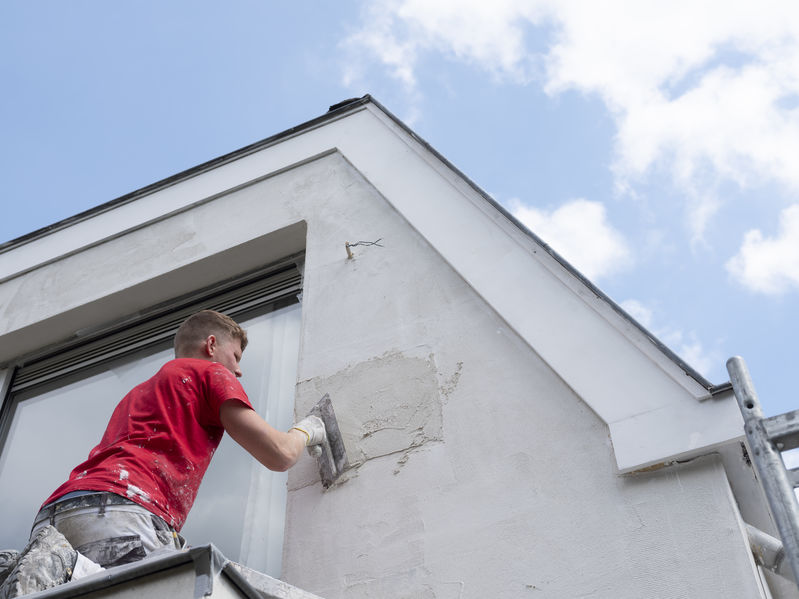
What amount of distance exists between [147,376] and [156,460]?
196 centimetres

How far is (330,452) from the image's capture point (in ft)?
11.0

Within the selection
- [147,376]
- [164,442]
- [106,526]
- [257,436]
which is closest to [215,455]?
[147,376]

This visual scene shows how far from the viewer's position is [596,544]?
2.70 m

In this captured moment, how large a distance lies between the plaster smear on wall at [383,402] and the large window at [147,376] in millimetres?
493

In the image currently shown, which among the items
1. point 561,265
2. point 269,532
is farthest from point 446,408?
point 269,532

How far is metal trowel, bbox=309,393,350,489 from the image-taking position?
331 centimetres

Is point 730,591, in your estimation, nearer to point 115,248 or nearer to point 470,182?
point 470,182

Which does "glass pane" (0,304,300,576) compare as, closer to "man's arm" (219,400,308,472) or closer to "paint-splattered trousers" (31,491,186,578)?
"man's arm" (219,400,308,472)

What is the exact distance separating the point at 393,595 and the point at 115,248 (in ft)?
10.3

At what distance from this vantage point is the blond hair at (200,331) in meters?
3.58

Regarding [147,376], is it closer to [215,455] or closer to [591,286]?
[215,455]

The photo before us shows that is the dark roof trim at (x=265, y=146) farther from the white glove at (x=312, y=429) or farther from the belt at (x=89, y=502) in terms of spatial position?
the belt at (x=89, y=502)

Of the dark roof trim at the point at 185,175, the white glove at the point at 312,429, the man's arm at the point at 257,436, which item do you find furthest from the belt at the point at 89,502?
the dark roof trim at the point at 185,175

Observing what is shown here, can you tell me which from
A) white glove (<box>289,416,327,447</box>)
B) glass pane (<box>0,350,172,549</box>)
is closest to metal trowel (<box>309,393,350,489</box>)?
white glove (<box>289,416,327,447</box>)
